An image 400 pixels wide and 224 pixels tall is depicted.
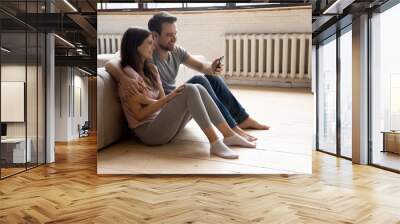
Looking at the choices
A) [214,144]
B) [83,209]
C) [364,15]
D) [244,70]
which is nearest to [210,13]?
[244,70]

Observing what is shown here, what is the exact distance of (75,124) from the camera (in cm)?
1438

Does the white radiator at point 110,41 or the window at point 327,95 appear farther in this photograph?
the window at point 327,95

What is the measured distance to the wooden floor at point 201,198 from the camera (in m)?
3.45

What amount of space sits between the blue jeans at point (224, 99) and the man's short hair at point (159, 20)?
842 millimetres

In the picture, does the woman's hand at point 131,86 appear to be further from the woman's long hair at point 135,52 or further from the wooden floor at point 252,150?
the wooden floor at point 252,150

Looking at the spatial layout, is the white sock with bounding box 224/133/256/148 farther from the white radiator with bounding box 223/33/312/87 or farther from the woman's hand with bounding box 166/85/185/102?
the woman's hand with bounding box 166/85/185/102

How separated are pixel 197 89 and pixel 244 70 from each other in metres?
0.72

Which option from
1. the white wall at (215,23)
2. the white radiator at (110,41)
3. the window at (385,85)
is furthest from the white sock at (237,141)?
the window at (385,85)

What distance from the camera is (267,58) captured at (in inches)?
223

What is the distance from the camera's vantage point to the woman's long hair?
18.1 ft

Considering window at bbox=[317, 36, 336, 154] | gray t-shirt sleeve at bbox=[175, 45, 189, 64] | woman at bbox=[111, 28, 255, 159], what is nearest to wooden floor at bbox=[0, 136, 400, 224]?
woman at bbox=[111, 28, 255, 159]

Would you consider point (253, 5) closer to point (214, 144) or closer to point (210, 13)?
point (210, 13)

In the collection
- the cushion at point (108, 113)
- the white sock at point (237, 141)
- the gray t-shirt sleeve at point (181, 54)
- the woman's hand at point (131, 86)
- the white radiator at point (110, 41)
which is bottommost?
the white sock at point (237, 141)

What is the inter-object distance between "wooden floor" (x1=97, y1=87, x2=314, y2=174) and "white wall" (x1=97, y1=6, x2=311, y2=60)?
2.55 feet
